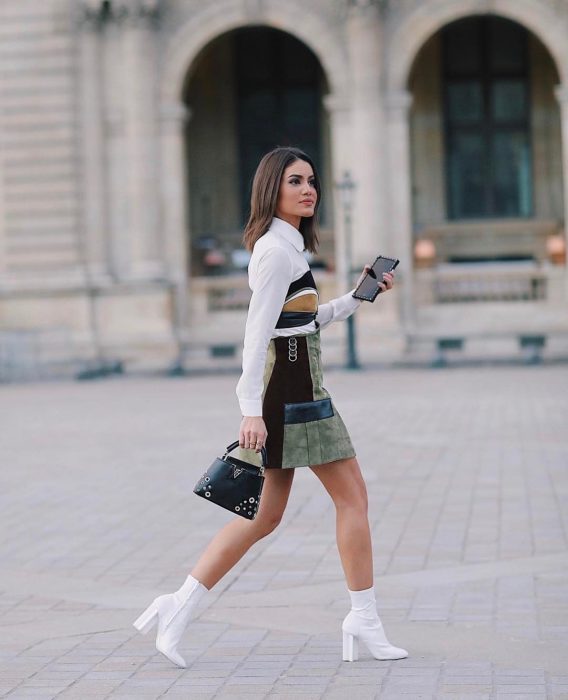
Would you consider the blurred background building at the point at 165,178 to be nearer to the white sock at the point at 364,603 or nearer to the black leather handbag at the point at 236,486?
the white sock at the point at 364,603

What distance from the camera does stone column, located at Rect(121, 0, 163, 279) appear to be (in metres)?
34.1

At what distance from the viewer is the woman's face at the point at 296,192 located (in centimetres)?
647

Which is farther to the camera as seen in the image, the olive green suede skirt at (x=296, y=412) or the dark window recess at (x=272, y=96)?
the dark window recess at (x=272, y=96)

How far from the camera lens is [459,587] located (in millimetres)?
8125

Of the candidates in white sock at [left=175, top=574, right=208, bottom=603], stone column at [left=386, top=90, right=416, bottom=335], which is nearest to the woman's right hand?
white sock at [left=175, top=574, right=208, bottom=603]

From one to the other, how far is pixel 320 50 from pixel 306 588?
26952mm

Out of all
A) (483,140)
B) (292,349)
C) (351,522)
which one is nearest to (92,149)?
(483,140)

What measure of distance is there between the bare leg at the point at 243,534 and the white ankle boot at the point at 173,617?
0.06m

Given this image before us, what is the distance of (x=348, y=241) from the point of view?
102 feet

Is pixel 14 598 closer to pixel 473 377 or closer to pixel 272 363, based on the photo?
pixel 272 363

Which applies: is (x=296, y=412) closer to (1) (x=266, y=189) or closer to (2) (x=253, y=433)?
(2) (x=253, y=433)

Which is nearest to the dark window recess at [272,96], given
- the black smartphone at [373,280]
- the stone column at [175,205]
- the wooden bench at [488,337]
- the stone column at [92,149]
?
the stone column at [175,205]

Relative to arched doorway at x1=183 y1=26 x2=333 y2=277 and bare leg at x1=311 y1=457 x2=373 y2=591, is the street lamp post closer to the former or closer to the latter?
arched doorway at x1=183 y1=26 x2=333 y2=277

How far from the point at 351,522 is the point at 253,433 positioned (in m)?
0.62
